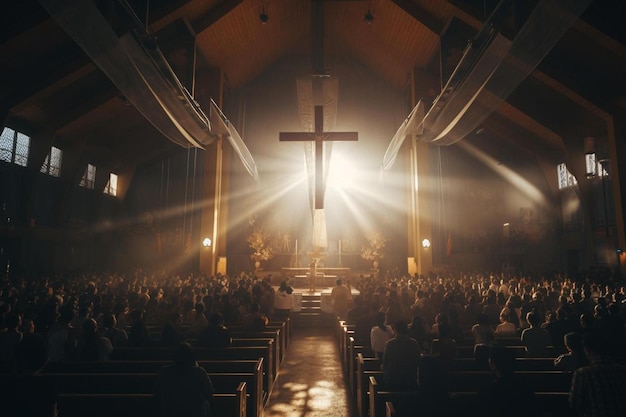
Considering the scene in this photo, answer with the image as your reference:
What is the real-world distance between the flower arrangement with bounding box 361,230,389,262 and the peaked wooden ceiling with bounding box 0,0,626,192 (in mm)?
6970

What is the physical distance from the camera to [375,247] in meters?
19.5

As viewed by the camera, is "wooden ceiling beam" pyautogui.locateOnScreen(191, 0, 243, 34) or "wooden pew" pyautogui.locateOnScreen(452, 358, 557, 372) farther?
"wooden ceiling beam" pyautogui.locateOnScreen(191, 0, 243, 34)

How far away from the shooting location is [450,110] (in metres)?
8.66

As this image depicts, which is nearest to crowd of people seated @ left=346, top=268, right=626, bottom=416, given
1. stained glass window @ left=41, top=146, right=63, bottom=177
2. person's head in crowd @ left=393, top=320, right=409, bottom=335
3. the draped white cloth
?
person's head in crowd @ left=393, top=320, right=409, bottom=335

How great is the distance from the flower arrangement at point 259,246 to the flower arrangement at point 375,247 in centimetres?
469

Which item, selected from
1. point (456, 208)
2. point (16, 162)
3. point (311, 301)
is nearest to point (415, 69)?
point (456, 208)

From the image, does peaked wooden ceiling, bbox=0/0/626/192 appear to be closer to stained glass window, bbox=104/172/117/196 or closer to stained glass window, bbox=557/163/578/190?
stained glass window, bbox=557/163/578/190

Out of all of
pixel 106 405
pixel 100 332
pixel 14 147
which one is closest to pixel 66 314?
pixel 100 332

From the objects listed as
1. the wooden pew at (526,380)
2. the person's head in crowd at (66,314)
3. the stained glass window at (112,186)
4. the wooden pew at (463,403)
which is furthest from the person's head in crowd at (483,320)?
the stained glass window at (112,186)

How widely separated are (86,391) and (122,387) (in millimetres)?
301

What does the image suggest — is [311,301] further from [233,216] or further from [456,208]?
[456,208]

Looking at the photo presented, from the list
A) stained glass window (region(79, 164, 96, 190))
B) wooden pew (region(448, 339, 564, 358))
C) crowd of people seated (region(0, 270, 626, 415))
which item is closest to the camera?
crowd of people seated (region(0, 270, 626, 415))

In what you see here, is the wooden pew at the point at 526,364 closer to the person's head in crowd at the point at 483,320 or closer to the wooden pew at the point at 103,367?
the person's head in crowd at the point at 483,320

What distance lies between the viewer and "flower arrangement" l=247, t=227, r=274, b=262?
63.7 feet
